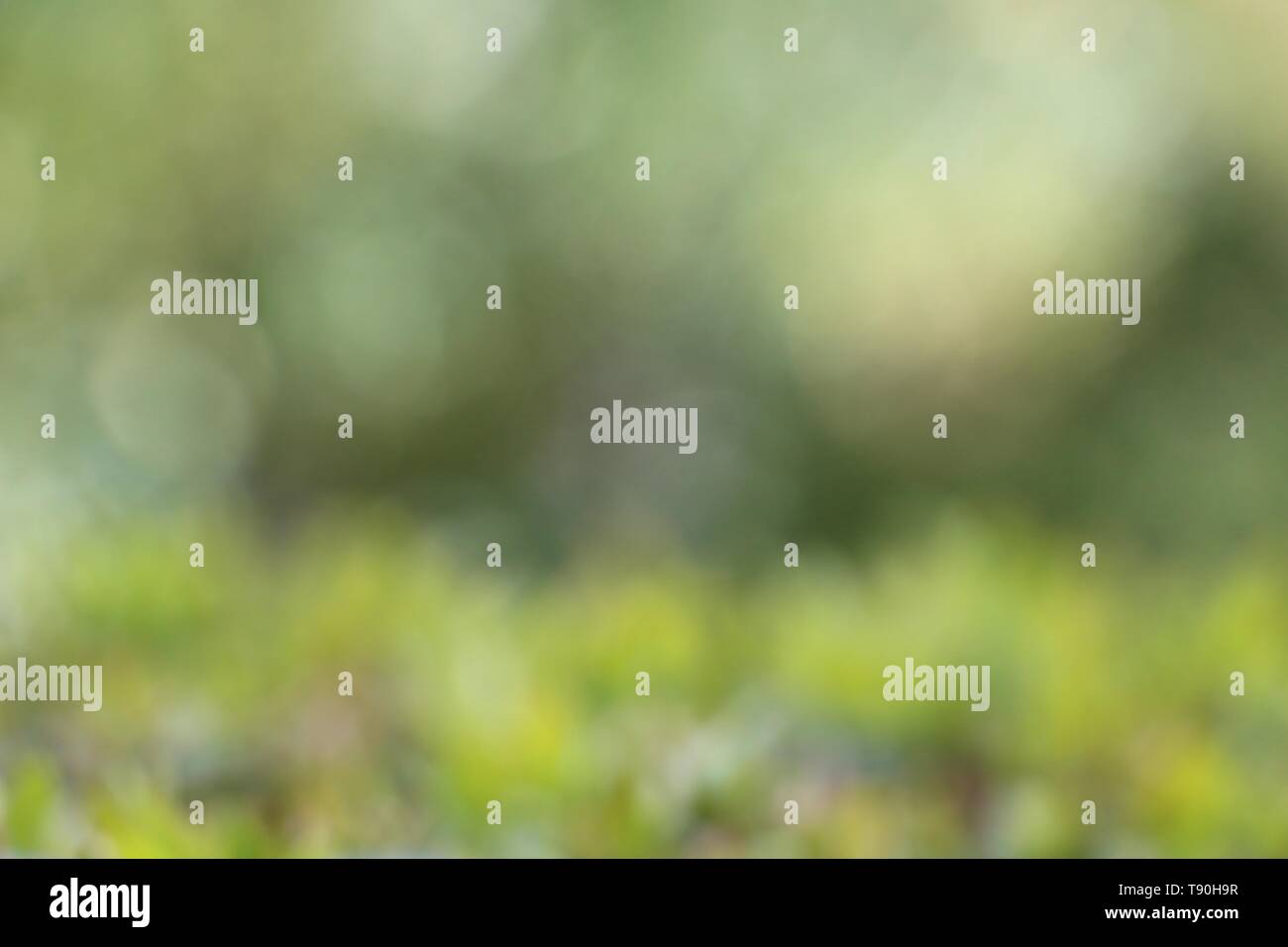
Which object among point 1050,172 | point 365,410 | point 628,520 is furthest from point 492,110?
point 1050,172

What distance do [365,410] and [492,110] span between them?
1.97 feet

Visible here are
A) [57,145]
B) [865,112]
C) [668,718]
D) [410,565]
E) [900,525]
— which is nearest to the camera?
[668,718]

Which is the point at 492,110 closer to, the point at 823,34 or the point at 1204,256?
the point at 823,34

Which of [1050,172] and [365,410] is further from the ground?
[1050,172]

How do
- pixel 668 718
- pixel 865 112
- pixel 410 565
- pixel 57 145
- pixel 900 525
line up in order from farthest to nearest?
pixel 57 145, pixel 865 112, pixel 900 525, pixel 410 565, pixel 668 718

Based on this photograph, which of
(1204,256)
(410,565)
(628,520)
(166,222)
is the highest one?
(166,222)

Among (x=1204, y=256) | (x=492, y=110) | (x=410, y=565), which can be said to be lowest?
(x=410, y=565)

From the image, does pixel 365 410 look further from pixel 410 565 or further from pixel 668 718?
pixel 668 718

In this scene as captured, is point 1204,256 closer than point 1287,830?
No

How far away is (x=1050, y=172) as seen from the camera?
204 cm

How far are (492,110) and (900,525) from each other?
106 centimetres
